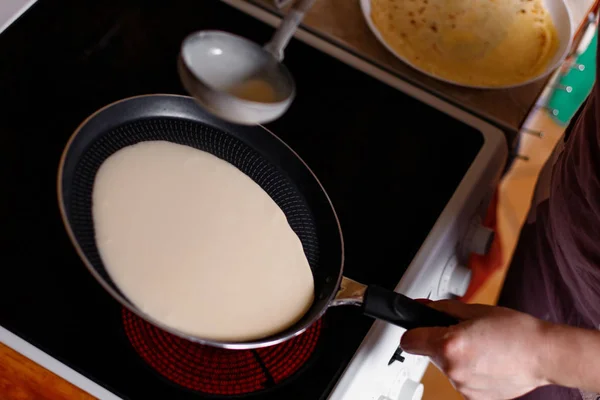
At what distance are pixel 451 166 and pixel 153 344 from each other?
44cm

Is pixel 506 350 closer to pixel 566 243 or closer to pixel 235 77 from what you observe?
pixel 566 243

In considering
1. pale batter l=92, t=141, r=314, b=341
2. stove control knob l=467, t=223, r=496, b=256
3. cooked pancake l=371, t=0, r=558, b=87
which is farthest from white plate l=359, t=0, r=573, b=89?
pale batter l=92, t=141, r=314, b=341

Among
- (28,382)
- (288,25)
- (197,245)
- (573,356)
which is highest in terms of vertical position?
(288,25)

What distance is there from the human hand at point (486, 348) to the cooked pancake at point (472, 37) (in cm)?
43

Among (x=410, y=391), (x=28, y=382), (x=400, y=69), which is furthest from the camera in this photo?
(x=400, y=69)

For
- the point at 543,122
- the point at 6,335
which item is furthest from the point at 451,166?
the point at 543,122

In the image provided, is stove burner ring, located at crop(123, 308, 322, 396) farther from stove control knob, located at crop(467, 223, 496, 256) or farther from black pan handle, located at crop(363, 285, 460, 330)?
stove control knob, located at crop(467, 223, 496, 256)

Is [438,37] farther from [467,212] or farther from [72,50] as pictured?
[72,50]

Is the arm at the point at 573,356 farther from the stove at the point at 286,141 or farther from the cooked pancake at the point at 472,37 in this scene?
the cooked pancake at the point at 472,37

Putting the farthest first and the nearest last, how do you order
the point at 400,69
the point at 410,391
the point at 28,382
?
the point at 400,69 < the point at 410,391 < the point at 28,382

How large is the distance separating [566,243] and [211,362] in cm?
45

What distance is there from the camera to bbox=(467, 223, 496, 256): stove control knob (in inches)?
31.3

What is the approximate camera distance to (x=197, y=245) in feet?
2.18

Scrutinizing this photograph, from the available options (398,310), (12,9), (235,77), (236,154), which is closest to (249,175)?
(236,154)
